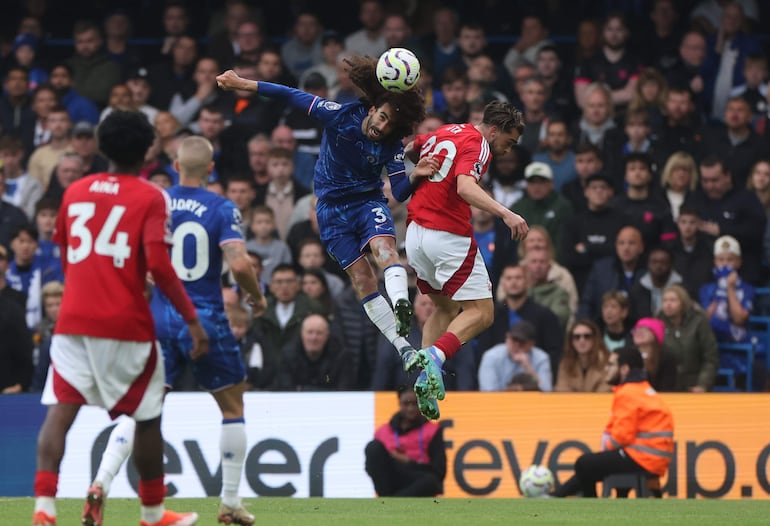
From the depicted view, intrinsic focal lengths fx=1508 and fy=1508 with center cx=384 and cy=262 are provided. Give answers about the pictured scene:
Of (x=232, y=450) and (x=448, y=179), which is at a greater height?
(x=448, y=179)

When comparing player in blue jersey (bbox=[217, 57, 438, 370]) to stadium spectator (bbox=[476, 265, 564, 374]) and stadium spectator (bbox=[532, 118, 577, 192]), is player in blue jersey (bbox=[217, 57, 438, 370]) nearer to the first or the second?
stadium spectator (bbox=[476, 265, 564, 374])

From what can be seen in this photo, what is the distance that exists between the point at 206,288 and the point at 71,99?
11034 millimetres

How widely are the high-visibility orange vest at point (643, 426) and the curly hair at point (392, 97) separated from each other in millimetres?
4048

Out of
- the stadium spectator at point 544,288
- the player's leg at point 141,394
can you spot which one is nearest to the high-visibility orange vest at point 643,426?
the stadium spectator at point 544,288

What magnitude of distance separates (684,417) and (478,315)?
3.98 m

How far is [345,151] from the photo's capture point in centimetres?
1159

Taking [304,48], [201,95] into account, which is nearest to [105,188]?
[201,95]

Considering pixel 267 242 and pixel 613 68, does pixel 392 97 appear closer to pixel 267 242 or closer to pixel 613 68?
pixel 267 242

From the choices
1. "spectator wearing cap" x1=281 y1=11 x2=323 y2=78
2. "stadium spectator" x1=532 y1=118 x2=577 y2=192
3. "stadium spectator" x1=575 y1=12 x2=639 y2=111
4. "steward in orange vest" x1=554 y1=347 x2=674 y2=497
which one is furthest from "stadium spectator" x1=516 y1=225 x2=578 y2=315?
"spectator wearing cap" x1=281 y1=11 x2=323 y2=78

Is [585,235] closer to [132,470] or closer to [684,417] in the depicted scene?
[684,417]

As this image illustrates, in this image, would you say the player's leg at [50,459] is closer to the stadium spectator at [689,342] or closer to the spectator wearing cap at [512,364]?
the spectator wearing cap at [512,364]

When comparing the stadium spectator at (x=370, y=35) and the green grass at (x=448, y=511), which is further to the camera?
the stadium spectator at (x=370, y=35)

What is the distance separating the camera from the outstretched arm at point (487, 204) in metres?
10.7

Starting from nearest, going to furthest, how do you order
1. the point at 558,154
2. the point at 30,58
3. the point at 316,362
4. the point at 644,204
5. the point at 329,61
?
the point at 316,362
the point at 644,204
the point at 558,154
the point at 329,61
the point at 30,58
